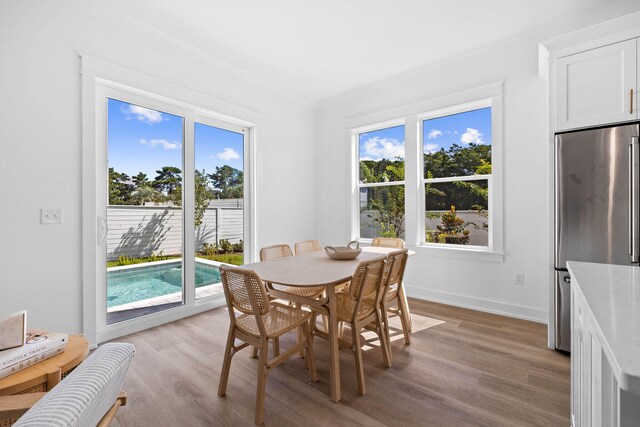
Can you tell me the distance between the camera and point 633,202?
2154 mm

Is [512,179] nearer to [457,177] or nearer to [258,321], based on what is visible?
[457,177]

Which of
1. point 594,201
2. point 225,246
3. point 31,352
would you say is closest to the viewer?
point 31,352

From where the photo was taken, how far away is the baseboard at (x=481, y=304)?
309cm

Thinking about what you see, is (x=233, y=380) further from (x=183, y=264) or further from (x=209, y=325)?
(x=183, y=264)

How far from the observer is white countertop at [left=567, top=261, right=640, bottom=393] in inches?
22.7

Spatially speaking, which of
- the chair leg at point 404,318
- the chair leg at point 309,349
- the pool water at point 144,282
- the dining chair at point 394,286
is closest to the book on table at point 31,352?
the chair leg at point 309,349

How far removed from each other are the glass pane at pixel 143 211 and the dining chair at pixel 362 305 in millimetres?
2047

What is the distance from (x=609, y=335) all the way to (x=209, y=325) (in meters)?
3.15

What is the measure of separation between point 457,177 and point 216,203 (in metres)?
3.04

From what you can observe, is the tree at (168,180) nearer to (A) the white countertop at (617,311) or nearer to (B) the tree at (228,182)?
(B) the tree at (228,182)

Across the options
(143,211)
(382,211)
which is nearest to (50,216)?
(143,211)

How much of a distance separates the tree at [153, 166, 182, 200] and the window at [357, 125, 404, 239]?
2586 millimetres

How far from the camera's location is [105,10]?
2602 mm

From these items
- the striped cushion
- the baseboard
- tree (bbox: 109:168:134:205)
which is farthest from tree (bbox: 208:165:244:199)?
the striped cushion
